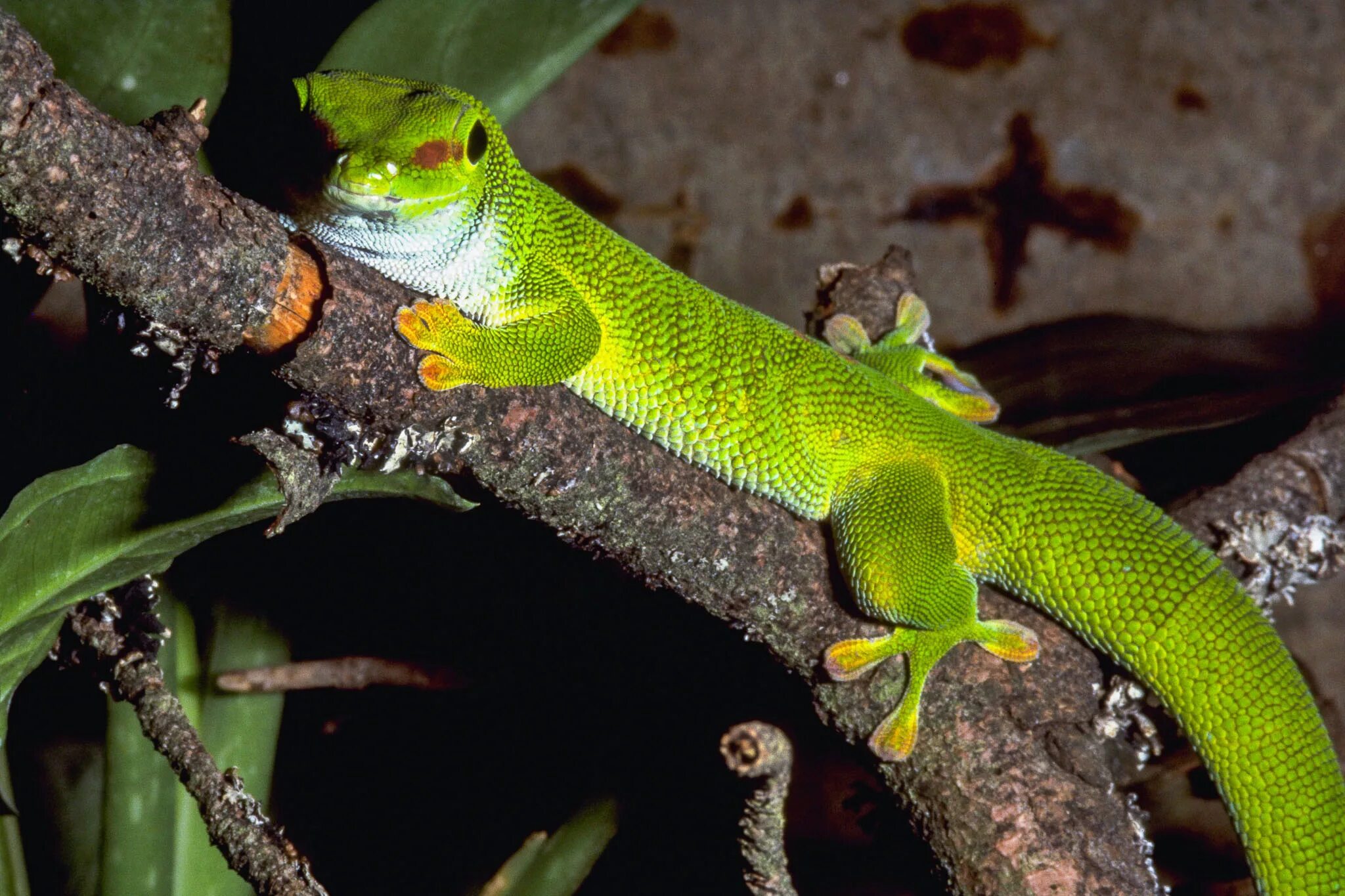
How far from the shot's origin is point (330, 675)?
72.6 inches

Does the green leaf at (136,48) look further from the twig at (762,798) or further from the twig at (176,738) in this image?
the twig at (762,798)

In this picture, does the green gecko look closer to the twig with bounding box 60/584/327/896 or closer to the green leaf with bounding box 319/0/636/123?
the green leaf with bounding box 319/0/636/123

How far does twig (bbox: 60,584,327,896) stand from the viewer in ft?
4.45

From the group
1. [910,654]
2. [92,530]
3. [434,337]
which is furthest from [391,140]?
[910,654]

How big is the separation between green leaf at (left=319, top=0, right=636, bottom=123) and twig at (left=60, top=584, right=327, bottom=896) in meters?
1.05

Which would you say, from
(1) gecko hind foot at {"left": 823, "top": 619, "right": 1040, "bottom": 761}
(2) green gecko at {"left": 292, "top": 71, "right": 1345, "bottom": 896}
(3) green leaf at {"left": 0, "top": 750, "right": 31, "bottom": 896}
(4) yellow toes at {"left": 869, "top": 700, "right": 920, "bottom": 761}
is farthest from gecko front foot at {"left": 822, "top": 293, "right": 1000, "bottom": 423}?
(3) green leaf at {"left": 0, "top": 750, "right": 31, "bottom": 896}

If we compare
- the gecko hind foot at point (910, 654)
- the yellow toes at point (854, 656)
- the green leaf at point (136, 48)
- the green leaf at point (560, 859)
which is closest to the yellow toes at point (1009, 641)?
the gecko hind foot at point (910, 654)

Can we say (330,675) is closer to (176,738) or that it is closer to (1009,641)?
(176,738)

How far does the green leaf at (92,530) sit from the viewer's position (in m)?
1.35

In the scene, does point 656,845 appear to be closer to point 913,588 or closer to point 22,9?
point 913,588

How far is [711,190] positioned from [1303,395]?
85.4 inches

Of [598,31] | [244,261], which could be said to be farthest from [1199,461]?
[244,261]

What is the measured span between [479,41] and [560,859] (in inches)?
63.1

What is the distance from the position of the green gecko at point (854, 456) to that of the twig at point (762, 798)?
375 mm
